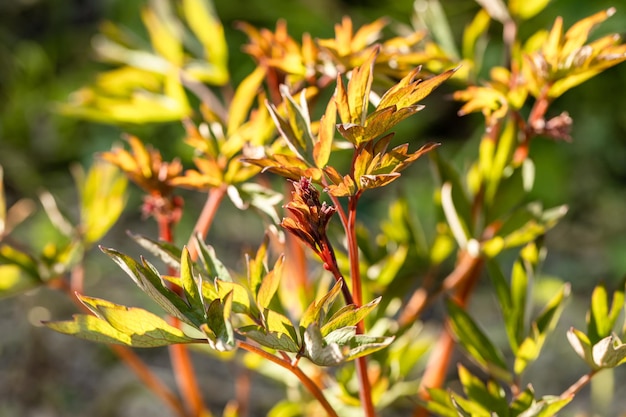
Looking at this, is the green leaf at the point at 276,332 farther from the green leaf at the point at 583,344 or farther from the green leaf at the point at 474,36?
the green leaf at the point at 474,36

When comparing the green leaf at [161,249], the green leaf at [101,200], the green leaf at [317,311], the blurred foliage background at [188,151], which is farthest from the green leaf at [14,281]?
the blurred foliage background at [188,151]

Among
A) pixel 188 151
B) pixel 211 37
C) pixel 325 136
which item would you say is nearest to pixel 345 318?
pixel 325 136

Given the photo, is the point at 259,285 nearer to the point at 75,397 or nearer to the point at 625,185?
the point at 75,397

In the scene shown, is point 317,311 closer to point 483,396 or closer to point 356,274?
point 356,274

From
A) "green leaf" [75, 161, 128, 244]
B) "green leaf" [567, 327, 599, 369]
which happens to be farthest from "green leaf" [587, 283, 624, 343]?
"green leaf" [75, 161, 128, 244]

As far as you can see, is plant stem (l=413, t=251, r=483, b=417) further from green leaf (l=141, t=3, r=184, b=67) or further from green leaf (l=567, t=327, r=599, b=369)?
green leaf (l=141, t=3, r=184, b=67)

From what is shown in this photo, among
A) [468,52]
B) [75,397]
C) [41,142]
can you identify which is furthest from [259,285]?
[41,142]
